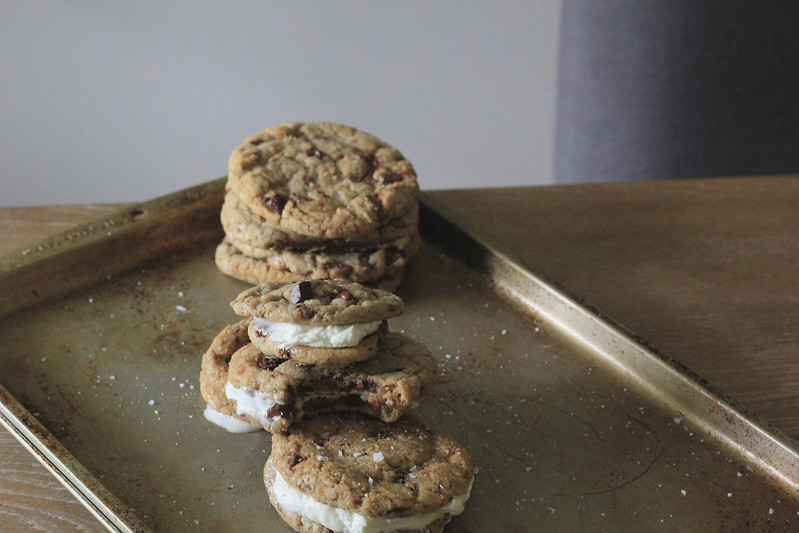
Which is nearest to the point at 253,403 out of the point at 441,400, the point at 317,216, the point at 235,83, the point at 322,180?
the point at 441,400

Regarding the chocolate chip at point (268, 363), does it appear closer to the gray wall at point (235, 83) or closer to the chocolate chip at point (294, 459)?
the chocolate chip at point (294, 459)

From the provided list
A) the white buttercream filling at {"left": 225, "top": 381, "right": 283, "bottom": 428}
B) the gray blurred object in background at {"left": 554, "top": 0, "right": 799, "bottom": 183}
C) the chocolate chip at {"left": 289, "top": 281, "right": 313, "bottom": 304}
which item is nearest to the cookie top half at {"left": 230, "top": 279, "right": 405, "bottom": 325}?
the chocolate chip at {"left": 289, "top": 281, "right": 313, "bottom": 304}

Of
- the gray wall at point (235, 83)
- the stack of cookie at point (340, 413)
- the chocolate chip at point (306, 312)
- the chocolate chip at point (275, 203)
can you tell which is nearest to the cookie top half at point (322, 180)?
the chocolate chip at point (275, 203)

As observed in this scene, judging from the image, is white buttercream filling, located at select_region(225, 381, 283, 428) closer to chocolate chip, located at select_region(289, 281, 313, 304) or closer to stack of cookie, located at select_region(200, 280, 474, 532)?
stack of cookie, located at select_region(200, 280, 474, 532)

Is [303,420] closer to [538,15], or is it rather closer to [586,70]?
[586,70]

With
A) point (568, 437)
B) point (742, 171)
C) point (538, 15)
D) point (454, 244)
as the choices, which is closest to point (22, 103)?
point (538, 15)

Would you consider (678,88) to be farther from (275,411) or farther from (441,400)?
(275,411)
